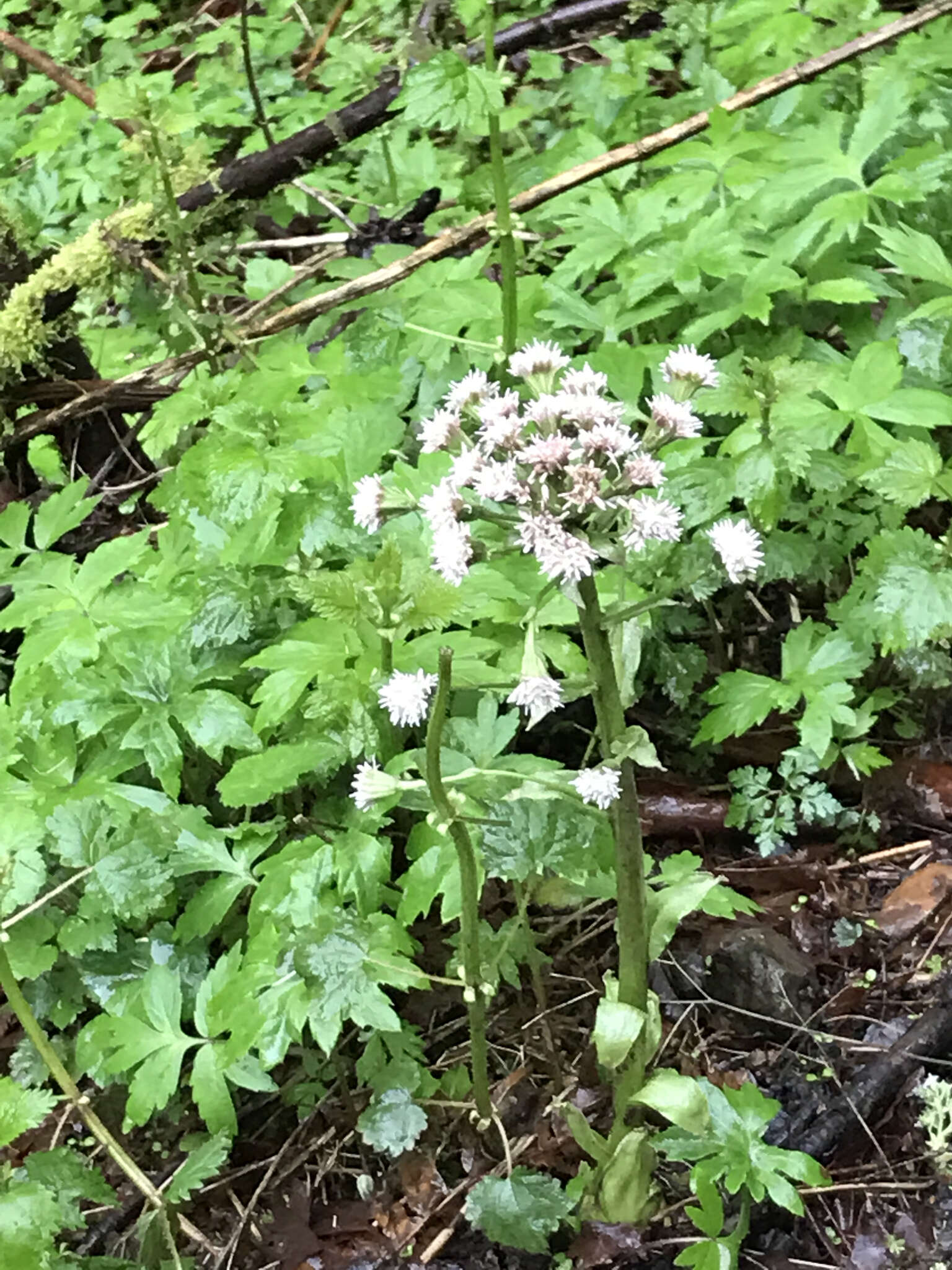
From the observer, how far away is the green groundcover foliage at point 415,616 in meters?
1.51

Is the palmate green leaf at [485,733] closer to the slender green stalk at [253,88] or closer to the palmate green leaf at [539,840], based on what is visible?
the palmate green leaf at [539,840]

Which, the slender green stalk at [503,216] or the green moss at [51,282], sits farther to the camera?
the green moss at [51,282]

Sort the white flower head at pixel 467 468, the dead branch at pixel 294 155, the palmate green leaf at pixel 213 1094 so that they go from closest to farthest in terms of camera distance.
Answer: the white flower head at pixel 467 468 < the palmate green leaf at pixel 213 1094 < the dead branch at pixel 294 155

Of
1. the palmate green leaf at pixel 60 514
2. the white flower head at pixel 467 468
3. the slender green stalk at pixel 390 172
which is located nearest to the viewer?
the white flower head at pixel 467 468

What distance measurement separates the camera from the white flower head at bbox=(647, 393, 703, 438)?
3.87ft

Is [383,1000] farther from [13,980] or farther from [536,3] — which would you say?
[536,3]

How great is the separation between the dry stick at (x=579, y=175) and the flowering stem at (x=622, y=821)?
1.68m

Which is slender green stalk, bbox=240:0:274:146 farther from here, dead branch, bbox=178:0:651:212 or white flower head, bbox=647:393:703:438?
white flower head, bbox=647:393:703:438

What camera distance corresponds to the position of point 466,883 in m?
1.32

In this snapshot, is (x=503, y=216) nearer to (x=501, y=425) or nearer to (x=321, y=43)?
(x=501, y=425)

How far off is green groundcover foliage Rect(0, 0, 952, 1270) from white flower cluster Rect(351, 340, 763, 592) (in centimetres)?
7

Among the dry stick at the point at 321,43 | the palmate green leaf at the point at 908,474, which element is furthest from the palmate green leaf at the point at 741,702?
the dry stick at the point at 321,43

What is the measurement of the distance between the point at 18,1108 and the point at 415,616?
0.90 m

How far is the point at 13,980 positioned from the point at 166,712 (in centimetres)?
54
